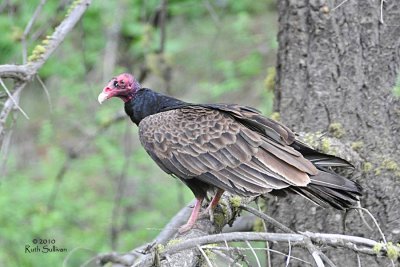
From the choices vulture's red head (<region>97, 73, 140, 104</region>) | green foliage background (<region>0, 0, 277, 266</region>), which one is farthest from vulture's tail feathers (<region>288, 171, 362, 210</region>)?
green foliage background (<region>0, 0, 277, 266</region>)

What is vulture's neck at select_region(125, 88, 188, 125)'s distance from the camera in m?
4.16

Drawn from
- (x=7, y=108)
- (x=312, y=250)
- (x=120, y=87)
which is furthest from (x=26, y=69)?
(x=312, y=250)

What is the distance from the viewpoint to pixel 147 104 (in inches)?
166

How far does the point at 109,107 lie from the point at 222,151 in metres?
3.67

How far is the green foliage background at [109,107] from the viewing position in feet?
22.0

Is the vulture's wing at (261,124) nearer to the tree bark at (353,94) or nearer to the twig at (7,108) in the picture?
the tree bark at (353,94)

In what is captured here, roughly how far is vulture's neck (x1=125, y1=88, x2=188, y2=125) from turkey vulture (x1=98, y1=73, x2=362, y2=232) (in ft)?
0.35

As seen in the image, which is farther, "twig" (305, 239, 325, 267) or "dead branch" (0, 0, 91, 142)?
"dead branch" (0, 0, 91, 142)

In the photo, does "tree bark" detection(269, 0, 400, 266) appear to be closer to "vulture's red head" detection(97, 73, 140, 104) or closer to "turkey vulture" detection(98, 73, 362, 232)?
"turkey vulture" detection(98, 73, 362, 232)

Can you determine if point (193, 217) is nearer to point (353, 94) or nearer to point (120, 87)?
point (120, 87)

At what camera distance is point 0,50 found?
673 cm

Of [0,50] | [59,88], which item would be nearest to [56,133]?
[59,88]

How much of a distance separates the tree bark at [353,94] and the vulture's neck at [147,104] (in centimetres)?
72

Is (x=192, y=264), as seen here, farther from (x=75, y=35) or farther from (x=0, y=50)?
(x=75, y=35)
